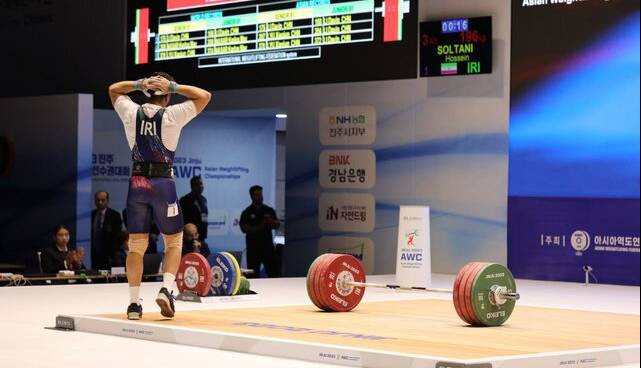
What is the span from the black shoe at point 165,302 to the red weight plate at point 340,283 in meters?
1.33

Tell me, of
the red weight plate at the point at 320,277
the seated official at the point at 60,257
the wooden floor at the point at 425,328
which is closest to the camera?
the wooden floor at the point at 425,328

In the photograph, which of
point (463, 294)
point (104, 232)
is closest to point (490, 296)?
point (463, 294)

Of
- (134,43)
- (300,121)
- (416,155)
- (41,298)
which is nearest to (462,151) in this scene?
(416,155)

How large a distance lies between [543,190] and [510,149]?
0.60 m

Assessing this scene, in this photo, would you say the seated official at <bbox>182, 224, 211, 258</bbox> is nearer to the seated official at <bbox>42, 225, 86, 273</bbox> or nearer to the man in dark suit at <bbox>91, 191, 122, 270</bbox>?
the man in dark suit at <bbox>91, 191, 122, 270</bbox>

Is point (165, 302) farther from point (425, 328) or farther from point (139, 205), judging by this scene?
point (425, 328)

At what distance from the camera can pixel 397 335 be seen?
7.08 m

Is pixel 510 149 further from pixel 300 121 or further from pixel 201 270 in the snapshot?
pixel 201 270

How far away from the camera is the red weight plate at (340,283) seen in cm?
865

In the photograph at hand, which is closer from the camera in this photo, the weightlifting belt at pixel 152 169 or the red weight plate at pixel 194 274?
the weightlifting belt at pixel 152 169

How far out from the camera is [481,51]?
13.4 meters

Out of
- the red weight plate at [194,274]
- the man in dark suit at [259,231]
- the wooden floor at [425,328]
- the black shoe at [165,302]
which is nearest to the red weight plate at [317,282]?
the wooden floor at [425,328]

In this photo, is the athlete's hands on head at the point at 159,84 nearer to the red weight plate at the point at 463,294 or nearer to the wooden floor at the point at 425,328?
the wooden floor at the point at 425,328

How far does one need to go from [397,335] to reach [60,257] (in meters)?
6.04
